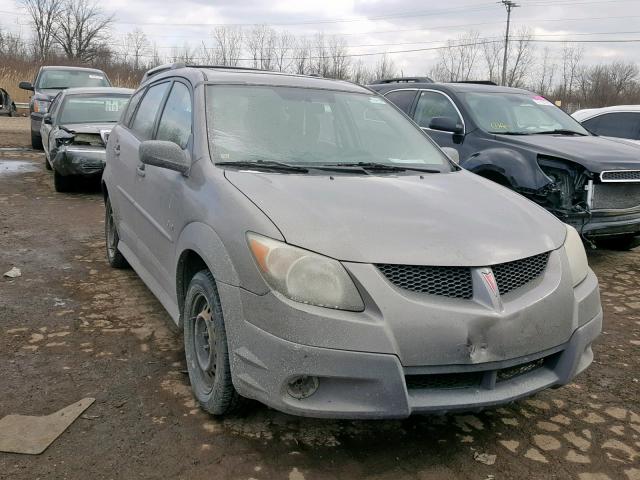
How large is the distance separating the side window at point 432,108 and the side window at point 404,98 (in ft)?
0.49

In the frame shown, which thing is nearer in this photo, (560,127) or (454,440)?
(454,440)

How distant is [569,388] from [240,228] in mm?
2171

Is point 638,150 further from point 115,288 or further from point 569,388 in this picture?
point 115,288

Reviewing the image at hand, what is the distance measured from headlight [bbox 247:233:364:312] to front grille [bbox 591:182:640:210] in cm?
401

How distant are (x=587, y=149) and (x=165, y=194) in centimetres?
428

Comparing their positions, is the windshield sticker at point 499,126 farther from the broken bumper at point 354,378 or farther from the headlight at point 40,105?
the headlight at point 40,105

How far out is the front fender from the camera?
580cm

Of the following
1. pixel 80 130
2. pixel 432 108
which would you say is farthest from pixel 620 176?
pixel 80 130

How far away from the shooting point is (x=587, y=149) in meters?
5.99

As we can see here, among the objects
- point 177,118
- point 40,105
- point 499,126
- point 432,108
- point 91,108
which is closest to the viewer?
point 177,118

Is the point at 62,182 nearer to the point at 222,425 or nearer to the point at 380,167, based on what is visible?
the point at 380,167

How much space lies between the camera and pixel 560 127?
23.3ft

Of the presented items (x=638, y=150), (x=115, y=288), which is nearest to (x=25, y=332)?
(x=115, y=288)

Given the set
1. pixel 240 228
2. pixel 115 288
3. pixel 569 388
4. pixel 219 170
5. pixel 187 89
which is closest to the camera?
pixel 240 228
